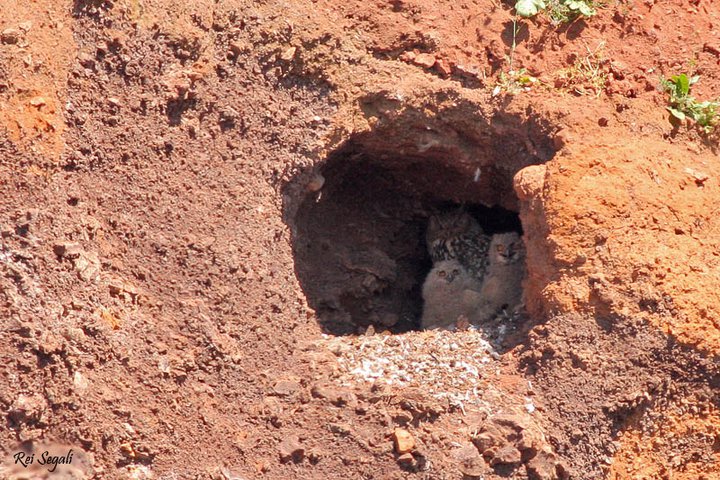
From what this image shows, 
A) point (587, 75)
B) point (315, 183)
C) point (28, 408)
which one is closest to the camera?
point (28, 408)

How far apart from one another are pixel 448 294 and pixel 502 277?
46cm

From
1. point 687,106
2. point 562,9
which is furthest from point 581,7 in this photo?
point 687,106

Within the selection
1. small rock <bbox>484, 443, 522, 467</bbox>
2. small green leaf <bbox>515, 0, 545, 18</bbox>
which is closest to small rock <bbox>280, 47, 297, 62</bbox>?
small green leaf <bbox>515, 0, 545, 18</bbox>

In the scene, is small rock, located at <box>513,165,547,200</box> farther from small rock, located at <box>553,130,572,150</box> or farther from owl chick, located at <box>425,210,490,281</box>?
owl chick, located at <box>425,210,490,281</box>

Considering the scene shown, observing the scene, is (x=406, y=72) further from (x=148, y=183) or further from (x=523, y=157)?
(x=148, y=183)

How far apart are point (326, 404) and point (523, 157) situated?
2.07 m

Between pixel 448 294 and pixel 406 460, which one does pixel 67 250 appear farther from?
pixel 448 294

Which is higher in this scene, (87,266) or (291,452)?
(87,266)

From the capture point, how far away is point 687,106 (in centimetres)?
686

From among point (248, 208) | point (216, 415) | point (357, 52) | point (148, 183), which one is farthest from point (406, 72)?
point (216, 415)

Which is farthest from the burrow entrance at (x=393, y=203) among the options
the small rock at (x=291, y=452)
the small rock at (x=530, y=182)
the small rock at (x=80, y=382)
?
the small rock at (x=80, y=382)

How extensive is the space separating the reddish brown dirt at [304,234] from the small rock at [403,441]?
0.03 meters

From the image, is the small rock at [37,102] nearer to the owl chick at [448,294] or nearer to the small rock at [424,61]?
the small rock at [424,61]

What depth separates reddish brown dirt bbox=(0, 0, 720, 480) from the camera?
18.6 feet
